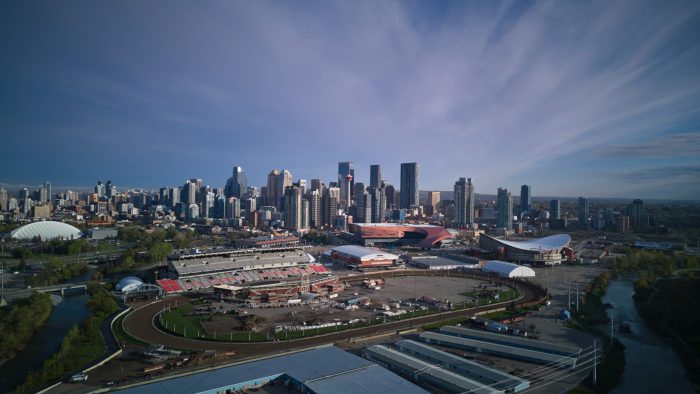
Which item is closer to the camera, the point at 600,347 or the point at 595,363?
the point at 595,363

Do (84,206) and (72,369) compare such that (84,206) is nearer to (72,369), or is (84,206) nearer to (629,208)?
(72,369)

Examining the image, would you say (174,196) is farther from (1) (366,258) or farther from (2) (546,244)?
(2) (546,244)

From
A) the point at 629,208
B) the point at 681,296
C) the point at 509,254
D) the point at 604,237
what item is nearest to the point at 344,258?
the point at 509,254

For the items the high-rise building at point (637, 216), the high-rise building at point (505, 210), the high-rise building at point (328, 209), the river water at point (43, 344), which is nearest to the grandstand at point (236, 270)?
the river water at point (43, 344)

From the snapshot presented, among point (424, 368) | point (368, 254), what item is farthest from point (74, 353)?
point (368, 254)

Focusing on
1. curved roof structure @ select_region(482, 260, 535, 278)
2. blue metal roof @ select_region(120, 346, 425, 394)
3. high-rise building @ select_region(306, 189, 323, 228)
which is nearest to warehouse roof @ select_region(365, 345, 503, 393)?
blue metal roof @ select_region(120, 346, 425, 394)

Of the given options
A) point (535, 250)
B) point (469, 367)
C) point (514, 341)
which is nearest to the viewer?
point (469, 367)
